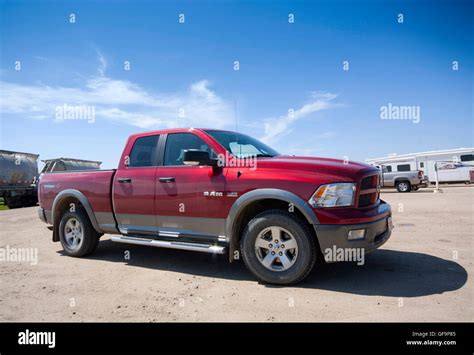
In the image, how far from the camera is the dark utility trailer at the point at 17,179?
61.1 feet

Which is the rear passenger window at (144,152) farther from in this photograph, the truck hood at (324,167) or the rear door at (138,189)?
the truck hood at (324,167)

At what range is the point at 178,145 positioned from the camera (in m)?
4.82

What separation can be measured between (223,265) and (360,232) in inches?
82.7

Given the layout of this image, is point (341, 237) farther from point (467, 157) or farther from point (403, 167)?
point (467, 157)

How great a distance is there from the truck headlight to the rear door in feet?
7.82

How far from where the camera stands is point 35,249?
6527 millimetres

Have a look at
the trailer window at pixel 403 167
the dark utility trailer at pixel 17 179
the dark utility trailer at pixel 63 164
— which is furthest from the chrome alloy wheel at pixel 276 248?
the trailer window at pixel 403 167

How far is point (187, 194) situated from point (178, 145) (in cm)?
86

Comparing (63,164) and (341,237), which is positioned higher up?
Answer: (63,164)

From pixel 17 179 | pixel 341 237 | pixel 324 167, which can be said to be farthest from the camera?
pixel 17 179

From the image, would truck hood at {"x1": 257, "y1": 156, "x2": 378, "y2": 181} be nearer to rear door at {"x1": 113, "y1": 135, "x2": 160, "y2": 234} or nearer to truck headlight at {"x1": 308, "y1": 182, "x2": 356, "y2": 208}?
truck headlight at {"x1": 308, "y1": 182, "x2": 356, "y2": 208}

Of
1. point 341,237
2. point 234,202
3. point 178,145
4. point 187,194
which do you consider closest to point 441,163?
point 341,237

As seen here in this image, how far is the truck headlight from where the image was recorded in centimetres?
360

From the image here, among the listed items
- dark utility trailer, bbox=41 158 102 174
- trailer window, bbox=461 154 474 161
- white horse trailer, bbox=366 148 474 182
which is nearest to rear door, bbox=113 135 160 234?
dark utility trailer, bbox=41 158 102 174
